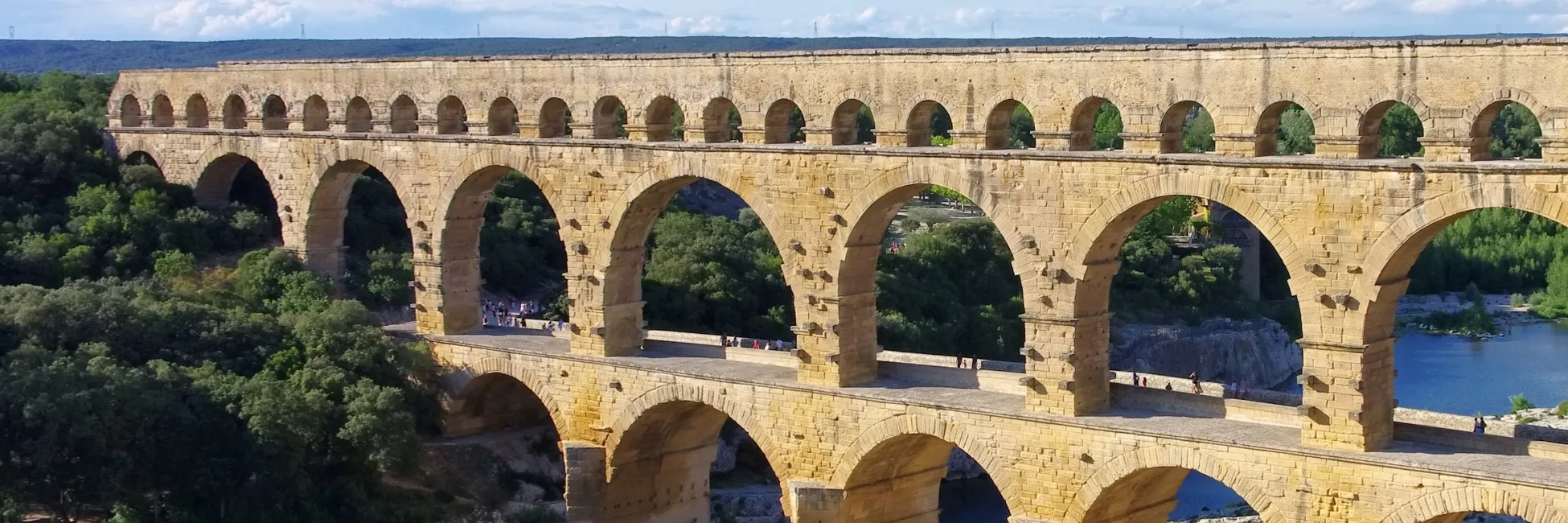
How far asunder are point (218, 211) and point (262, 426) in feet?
32.6

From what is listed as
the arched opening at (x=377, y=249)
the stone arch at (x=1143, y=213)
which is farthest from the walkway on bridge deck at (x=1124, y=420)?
the arched opening at (x=377, y=249)

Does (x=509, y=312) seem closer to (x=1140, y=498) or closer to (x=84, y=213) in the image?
(x=84, y=213)

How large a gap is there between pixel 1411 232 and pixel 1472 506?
239 centimetres

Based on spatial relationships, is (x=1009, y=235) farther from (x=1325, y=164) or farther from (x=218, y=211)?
(x=218, y=211)

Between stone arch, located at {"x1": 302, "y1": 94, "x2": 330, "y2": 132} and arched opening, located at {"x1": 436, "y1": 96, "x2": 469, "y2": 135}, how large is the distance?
3026mm

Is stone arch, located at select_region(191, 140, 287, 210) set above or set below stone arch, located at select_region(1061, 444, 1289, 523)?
above

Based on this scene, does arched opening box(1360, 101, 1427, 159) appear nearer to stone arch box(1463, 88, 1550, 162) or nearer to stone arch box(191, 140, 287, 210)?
stone arch box(1463, 88, 1550, 162)

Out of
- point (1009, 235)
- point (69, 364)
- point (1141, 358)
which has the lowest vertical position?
point (1141, 358)

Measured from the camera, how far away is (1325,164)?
1738cm

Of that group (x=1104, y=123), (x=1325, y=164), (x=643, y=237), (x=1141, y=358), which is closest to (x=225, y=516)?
(x=643, y=237)

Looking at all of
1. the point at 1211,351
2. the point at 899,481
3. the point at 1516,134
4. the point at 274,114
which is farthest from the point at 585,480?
the point at 1516,134

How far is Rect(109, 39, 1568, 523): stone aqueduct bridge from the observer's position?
17109mm

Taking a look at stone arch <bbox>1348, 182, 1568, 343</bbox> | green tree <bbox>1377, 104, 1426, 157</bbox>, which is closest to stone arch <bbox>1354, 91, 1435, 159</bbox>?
stone arch <bbox>1348, 182, 1568, 343</bbox>

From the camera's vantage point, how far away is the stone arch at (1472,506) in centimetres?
1642
